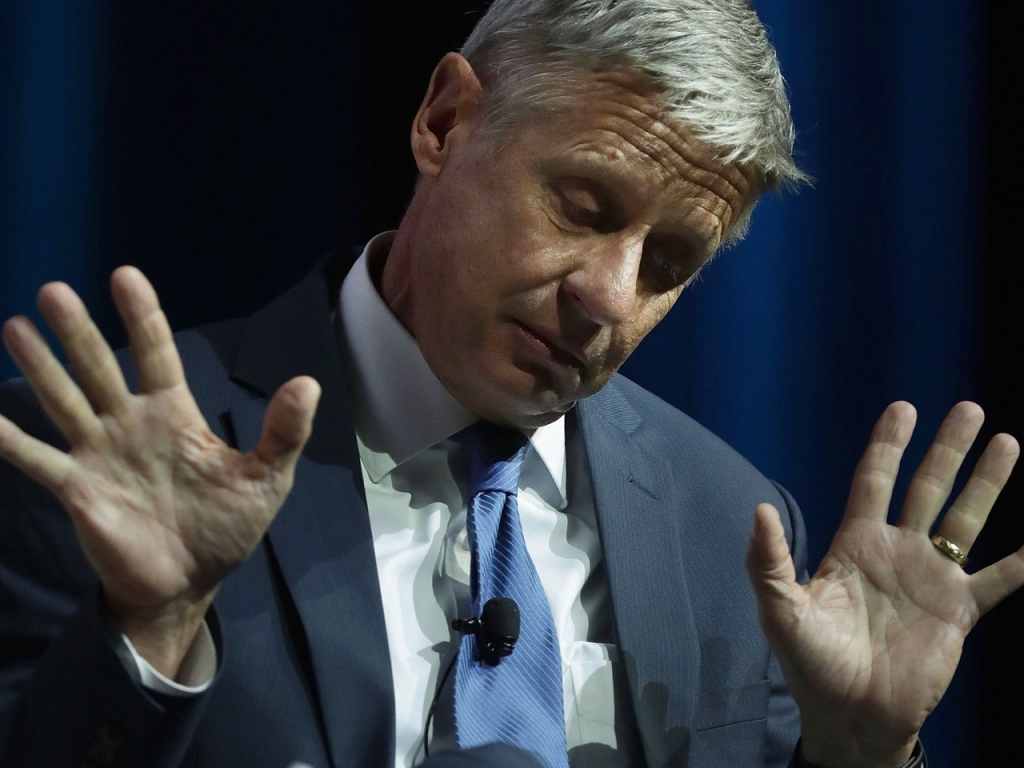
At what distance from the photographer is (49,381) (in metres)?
1.02

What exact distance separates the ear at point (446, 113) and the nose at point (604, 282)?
249mm

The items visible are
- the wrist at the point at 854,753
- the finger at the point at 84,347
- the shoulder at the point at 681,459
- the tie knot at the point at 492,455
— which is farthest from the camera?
the shoulder at the point at 681,459

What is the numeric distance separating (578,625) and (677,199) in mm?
528

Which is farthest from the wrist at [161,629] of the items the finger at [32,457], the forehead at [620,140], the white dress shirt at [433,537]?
the forehead at [620,140]

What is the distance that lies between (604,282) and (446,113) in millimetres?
350

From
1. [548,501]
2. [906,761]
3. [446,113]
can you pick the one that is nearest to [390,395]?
[548,501]

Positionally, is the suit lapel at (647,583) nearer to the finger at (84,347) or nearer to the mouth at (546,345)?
the mouth at (546,345)

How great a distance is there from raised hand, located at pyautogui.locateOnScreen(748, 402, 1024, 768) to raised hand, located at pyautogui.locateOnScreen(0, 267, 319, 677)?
57cm

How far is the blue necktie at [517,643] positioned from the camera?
1343 millimetres

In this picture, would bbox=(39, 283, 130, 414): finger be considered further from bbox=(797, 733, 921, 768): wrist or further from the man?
bbox=(797, 733, 921, 768): wrist

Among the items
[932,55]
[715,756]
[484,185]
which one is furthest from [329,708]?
[932,55]

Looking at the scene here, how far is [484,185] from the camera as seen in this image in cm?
147

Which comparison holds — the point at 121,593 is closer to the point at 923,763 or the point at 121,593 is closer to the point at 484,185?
the point at 484,185

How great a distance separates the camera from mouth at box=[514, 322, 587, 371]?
143cm
